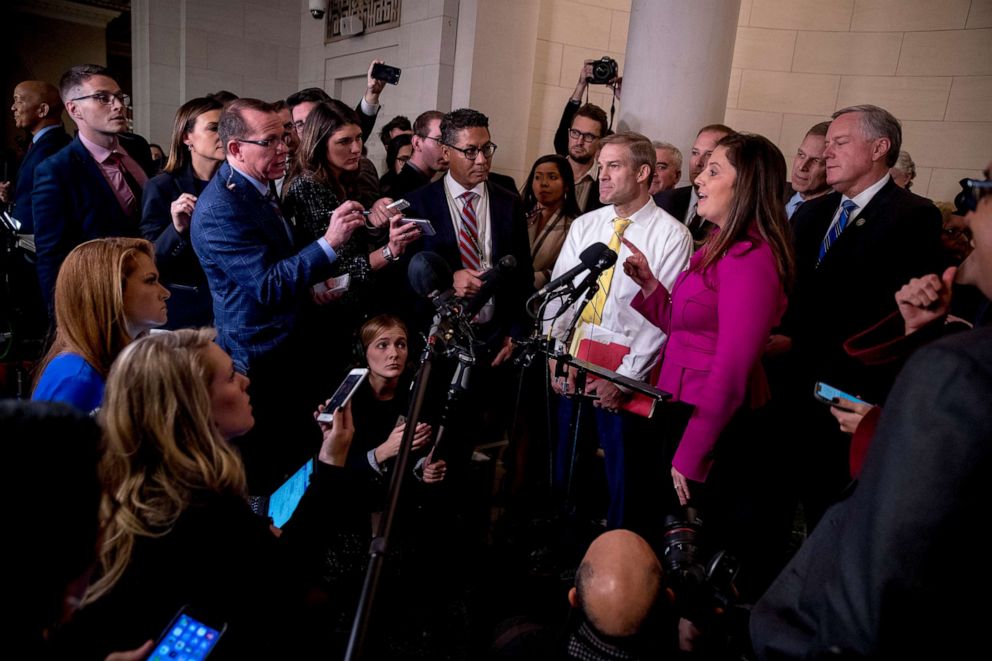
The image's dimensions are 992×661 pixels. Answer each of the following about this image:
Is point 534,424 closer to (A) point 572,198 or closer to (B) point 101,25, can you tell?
(A) point 572,198

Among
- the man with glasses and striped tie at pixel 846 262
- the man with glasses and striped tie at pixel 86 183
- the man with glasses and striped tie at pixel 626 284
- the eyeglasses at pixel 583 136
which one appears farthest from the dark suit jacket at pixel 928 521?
the eyeglasses at pixel 583 136

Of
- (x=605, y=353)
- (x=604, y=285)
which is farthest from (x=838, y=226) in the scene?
(x=605, y=353)

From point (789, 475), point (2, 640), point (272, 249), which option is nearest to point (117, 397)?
point (2, 640)

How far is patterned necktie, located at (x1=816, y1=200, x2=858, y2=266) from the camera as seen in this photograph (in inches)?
111

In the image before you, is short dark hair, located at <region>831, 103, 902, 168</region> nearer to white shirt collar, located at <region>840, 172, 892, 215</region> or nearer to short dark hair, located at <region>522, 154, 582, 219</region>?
white shirt collar, located at <region>840, 172, 892, 215</region>

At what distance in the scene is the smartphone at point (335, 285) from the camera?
9.10 feet

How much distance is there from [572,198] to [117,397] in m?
2.94

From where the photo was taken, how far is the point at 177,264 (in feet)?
9.62

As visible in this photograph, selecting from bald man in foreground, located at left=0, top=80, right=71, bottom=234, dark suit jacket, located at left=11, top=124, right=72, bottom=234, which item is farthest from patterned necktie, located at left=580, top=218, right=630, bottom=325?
bald man in foreground, located at left=0, top=80, right=71, bottom=234

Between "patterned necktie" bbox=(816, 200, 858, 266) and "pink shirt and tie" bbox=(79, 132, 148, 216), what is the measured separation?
3392 mm

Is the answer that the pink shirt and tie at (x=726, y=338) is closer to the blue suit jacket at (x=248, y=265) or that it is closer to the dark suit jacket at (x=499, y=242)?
the dark suit jacket at (x=499, y=242)

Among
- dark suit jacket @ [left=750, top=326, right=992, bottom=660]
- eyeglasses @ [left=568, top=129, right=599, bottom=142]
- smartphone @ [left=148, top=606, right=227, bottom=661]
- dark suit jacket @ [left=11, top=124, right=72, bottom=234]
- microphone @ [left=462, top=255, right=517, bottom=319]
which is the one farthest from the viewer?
eyeglasses @ [left=568, top=129, right=599, bottom=142]

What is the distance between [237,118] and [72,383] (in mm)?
1239

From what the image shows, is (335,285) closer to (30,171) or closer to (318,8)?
(30,171)
